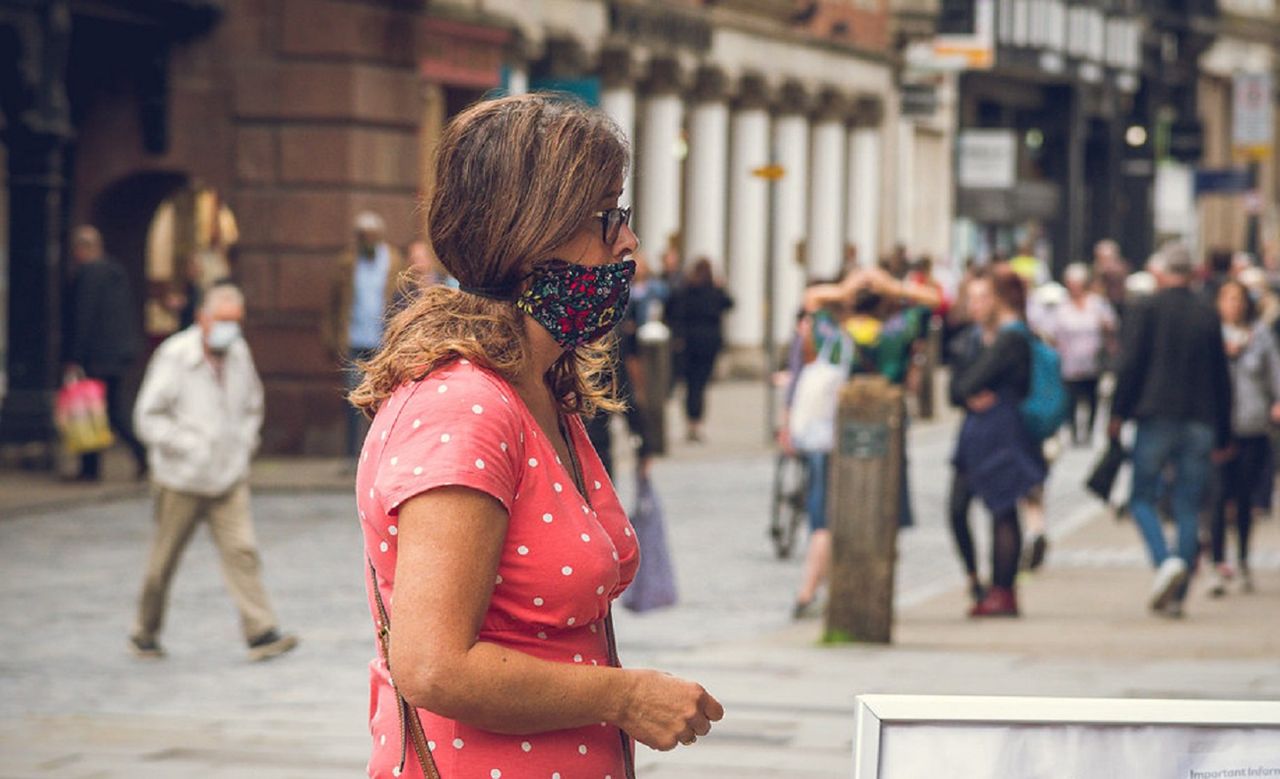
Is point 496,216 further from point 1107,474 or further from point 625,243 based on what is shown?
point 1107,474

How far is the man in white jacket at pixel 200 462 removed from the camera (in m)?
10.7

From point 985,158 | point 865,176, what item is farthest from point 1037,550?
point 865,176

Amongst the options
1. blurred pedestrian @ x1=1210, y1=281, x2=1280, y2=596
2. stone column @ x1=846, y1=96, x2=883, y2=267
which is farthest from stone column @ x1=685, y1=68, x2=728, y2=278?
blurred pedestrian @ x1=1210, y1=281, x2=1280, y2=596

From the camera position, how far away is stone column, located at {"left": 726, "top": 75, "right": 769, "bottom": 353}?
3966 cm

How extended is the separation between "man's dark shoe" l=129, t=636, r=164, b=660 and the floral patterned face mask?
799 cm

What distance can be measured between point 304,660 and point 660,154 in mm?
26569

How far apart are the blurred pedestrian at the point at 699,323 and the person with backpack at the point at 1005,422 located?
42.5 feet

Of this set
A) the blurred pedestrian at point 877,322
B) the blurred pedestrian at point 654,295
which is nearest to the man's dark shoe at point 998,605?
the blurred pedestrian at point 877,322

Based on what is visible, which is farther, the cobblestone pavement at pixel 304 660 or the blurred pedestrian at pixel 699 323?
the blurred pedestrian at pixel 699 323

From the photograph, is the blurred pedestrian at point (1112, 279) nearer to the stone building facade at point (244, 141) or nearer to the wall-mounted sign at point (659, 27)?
the stone building facade at point (244, 141)

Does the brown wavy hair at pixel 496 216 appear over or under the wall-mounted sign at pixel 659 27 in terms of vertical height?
under

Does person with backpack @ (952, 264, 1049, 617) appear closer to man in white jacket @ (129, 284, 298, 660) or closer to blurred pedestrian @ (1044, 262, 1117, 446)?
man in white jacket @ (129, 284, 298, 660)

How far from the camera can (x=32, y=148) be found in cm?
1939

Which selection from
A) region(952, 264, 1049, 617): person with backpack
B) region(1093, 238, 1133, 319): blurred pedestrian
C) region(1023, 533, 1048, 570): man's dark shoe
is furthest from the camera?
region(1093, 238, 1133, 319): blurred pedestrian
